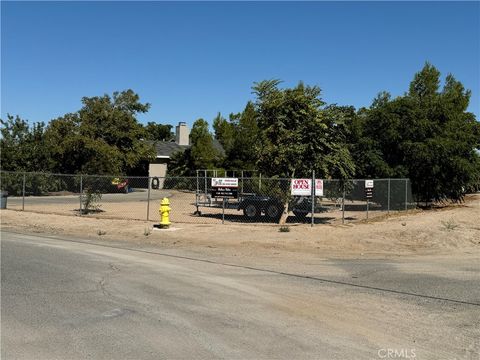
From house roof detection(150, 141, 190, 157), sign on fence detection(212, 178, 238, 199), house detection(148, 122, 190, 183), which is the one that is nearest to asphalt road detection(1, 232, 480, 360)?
sign on fence detection(212, 178, 238, 199)

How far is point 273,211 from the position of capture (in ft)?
70.4

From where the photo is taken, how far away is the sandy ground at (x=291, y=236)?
43.4 ft

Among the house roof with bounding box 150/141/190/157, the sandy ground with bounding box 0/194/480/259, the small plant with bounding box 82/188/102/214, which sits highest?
the house roof with bounding box 150/141/190/157

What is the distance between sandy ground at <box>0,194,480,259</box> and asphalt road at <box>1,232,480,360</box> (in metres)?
2.48

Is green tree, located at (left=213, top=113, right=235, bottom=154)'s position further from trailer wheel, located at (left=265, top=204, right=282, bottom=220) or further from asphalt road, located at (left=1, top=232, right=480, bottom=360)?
asphalt road, located at (left=1, top=232, right=480, bottom=360)

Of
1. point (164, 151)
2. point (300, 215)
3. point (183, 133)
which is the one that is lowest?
point (300, 215)

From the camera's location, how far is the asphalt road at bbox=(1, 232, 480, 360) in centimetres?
523

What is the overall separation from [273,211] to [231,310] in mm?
14830

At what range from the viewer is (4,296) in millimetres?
7266

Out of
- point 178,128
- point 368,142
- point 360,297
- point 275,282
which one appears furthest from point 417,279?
point 178,128

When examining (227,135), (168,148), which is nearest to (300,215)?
(227,135)

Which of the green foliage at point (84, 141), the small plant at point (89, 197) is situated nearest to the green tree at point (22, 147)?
the green foliage at point (84, 141)

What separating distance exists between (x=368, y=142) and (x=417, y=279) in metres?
19.3

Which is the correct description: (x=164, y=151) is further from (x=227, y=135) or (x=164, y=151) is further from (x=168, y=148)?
(x=227, y=135)
